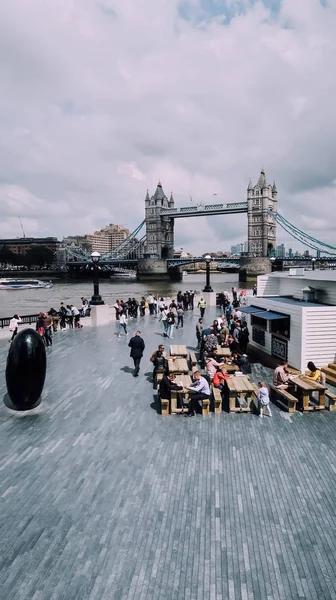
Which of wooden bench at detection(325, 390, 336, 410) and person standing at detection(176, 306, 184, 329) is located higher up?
person standing at detection(176, 306, 184, 329)

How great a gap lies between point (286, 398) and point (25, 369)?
637 cm

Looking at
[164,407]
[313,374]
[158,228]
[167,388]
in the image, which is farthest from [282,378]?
[158,228]

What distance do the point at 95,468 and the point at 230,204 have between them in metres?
156

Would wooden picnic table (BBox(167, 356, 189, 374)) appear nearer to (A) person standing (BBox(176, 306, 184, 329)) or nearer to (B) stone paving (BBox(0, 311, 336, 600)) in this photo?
(B) stone paving (BBox(0, 311, 336, 600))

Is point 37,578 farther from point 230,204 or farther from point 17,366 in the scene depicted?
point 230,204

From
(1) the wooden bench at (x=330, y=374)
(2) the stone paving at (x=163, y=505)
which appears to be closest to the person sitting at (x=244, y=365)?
(1) the wooden bench at (x=330, y=374)

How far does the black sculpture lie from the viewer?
30.8ft

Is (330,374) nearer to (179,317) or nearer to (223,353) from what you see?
(223,353)

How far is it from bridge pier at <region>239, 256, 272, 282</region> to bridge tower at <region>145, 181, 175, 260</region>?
4928cm

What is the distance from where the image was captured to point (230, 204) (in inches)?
6117

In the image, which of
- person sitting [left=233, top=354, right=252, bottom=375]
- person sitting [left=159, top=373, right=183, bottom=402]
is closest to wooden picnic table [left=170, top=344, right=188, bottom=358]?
person sitting [left=233, top=354, right=252, bottom=375]

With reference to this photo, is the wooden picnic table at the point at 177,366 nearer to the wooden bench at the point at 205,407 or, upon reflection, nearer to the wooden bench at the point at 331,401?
the wooden bench at the point at 205,407

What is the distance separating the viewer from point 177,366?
38.0 ft

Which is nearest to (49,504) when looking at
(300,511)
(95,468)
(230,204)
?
(95,468)
